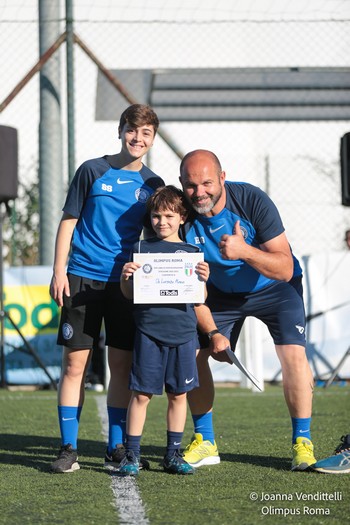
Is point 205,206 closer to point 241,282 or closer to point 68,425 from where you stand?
point 241,282

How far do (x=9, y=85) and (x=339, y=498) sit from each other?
704cm

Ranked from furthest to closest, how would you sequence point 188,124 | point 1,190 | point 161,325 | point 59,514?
point 188,124, point 1,190, point 161,325, point 59,514

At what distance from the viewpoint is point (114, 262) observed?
15.9 ft

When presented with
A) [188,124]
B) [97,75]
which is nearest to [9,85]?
[97,75]

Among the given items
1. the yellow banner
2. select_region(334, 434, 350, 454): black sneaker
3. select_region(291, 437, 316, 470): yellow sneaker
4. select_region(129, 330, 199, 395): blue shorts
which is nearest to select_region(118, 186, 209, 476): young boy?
select_region(129, 330, 199, 395): blue shorts

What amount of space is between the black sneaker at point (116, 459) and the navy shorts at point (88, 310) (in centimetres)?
54

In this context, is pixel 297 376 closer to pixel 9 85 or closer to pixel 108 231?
pixel 108 231

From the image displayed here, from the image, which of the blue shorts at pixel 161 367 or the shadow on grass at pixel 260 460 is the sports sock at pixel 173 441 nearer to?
the blue shorts at pixel 161 367

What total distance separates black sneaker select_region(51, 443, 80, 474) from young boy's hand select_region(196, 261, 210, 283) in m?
1.07

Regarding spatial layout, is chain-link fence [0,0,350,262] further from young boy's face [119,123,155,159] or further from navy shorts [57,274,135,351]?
navy shorts [57,274,135,351]

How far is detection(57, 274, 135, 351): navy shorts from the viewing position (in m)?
4.84

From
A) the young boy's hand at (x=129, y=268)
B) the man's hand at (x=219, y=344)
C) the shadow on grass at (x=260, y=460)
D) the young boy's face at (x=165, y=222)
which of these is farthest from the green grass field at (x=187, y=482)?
the young boy's face at (x=165, y=222)

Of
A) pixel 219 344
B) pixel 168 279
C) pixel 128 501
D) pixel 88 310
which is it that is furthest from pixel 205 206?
pixel 128 501

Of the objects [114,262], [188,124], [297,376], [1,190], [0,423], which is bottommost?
[0,423]
